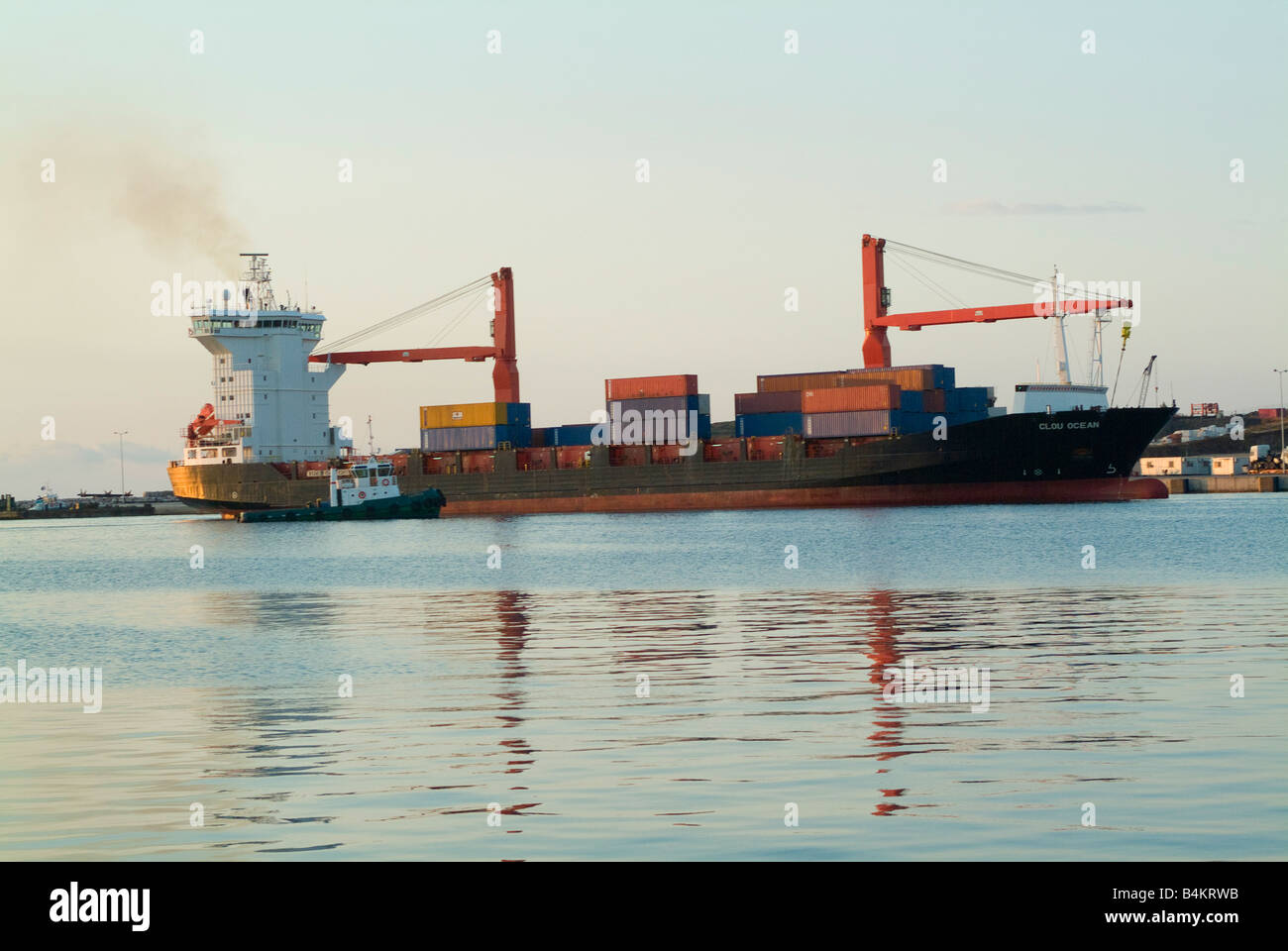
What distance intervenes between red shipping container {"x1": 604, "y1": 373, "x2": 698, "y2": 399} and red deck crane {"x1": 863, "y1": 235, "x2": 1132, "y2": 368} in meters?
12.9

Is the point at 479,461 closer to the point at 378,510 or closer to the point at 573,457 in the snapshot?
the point at 573,457

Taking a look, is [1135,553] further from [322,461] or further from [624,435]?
[322,461]

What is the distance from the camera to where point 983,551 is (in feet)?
160

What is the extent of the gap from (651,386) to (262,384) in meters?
31.6

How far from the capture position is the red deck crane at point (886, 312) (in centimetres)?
9462

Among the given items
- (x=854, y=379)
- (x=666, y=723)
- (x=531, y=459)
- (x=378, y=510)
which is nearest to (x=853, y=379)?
(x=854, y=379)

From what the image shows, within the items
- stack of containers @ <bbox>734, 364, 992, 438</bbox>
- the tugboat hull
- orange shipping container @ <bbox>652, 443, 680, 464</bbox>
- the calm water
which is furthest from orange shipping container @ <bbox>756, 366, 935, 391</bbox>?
the calm water

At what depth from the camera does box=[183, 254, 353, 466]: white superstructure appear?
108000 millimetres

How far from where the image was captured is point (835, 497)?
90.1 meters

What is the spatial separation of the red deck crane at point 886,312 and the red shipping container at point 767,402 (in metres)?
7.07

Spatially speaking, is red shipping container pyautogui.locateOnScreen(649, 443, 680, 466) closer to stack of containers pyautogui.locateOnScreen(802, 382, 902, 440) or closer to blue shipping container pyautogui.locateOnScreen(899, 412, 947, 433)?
stack of containers pyautogui.locateOnScreen(802, 382, 902, 440)

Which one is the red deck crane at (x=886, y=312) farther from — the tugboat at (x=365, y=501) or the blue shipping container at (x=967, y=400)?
the tugboat at (x=365, y=501)

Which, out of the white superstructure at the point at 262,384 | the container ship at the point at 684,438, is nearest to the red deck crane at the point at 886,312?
the container ship at the point at 684,438
